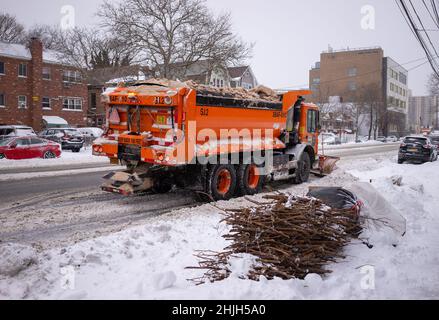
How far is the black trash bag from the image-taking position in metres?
6.69

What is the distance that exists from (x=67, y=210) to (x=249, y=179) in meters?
4.85

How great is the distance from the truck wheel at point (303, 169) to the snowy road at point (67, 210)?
413cm

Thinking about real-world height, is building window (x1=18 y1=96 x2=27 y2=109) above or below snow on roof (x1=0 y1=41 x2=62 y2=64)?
below

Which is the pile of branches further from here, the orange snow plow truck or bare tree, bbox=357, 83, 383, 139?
bare tree, bbox=357, 83, 383, 139

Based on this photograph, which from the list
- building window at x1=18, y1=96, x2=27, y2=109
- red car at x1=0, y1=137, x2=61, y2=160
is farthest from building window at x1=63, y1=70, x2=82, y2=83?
red car at x1=0, y1=137, x2=61, y2=160

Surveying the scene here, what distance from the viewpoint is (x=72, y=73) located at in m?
42.7

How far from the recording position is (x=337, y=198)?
6.88 meters

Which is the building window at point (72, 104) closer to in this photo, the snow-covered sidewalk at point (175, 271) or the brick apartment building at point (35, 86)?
Result: the brick apartment building at point (35, 86)

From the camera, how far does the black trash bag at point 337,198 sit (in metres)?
6.69

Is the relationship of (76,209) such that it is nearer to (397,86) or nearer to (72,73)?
(72,73)

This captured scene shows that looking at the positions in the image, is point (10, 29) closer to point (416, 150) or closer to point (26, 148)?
point (26, 148)

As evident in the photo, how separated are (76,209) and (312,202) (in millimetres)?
5186

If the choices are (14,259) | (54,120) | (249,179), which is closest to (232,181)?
(249,179)

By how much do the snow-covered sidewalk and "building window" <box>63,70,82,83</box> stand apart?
40071 millimetres
